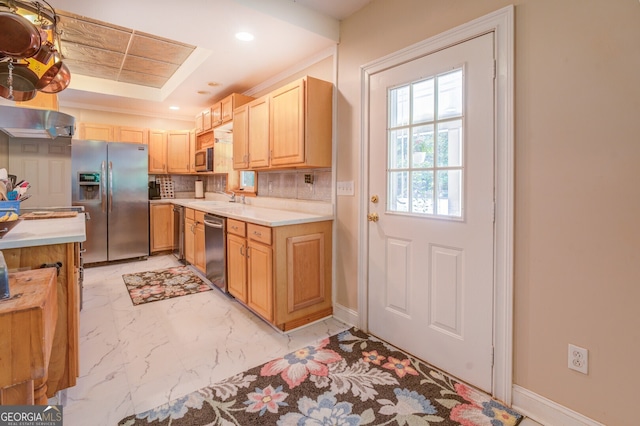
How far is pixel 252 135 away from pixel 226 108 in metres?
0.99

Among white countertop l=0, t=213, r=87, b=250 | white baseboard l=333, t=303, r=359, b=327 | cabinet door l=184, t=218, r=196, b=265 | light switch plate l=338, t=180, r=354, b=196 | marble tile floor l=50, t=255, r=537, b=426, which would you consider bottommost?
marble tile floor l=50, t=255, r=537, b=426

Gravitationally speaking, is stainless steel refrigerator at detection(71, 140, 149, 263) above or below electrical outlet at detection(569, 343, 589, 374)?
above

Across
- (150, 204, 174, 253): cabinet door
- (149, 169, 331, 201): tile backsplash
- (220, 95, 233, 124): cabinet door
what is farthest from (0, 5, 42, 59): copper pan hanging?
(150, 204, 174, 253): cabinet door

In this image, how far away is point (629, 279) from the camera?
4.39 feet

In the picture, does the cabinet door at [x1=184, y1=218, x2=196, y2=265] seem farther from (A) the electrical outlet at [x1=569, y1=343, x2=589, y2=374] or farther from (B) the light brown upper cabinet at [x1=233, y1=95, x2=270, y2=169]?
(A) the electrical outlet at [x1=569, y1=343, x2=589, y2=374]

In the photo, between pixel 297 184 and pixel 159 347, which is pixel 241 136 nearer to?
pixel 297 184

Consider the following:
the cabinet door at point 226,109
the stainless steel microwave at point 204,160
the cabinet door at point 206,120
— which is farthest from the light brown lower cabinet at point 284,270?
the cabinet door at point 206,120

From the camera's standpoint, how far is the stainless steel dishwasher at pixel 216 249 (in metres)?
3.22

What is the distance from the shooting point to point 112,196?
4625mm

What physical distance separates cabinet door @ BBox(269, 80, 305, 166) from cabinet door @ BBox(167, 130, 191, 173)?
10.1 feet

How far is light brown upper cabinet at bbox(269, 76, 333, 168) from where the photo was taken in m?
2.70

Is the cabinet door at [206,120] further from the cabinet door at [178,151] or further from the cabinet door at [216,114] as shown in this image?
the cabinet door at [178,151]

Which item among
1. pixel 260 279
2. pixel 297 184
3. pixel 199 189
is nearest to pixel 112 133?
pixel 199 189

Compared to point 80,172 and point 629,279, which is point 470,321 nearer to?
point 629,279
